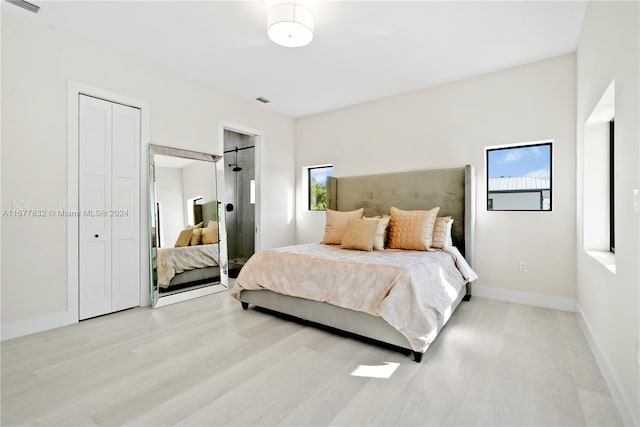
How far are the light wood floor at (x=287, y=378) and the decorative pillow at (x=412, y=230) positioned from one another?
893mm

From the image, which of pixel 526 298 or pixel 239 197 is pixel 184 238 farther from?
pixel 526 298

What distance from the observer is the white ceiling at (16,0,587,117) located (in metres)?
2.47

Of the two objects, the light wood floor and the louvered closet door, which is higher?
the louvered closet door

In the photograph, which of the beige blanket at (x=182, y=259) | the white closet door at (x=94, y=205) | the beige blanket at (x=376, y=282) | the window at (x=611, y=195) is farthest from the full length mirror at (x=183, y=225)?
the window at (x=611, y=195)

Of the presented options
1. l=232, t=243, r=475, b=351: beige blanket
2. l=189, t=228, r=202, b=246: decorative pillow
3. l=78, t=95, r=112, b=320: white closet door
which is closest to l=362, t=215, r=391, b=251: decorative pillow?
l=232, t=243, r=475, b=351: beige blanket

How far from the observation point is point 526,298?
132 inches

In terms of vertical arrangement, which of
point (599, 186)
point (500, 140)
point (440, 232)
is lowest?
point (440, 232)

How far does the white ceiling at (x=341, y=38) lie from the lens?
247 cm

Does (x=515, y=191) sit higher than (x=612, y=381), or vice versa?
(x=515, y=191)

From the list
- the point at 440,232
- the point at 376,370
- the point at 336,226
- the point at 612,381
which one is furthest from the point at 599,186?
the point at 336,226

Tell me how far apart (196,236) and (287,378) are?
98.7 inches

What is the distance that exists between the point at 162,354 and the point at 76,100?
2.51 meters

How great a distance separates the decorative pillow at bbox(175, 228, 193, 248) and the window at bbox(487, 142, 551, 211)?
12.3ft

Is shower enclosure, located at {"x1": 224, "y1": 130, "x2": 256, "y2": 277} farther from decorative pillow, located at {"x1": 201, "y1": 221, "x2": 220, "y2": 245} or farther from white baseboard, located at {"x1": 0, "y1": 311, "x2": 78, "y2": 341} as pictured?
white baseboard, located at {"x1": 0, "y1": 311, "x2": 78, "y2": 341}
